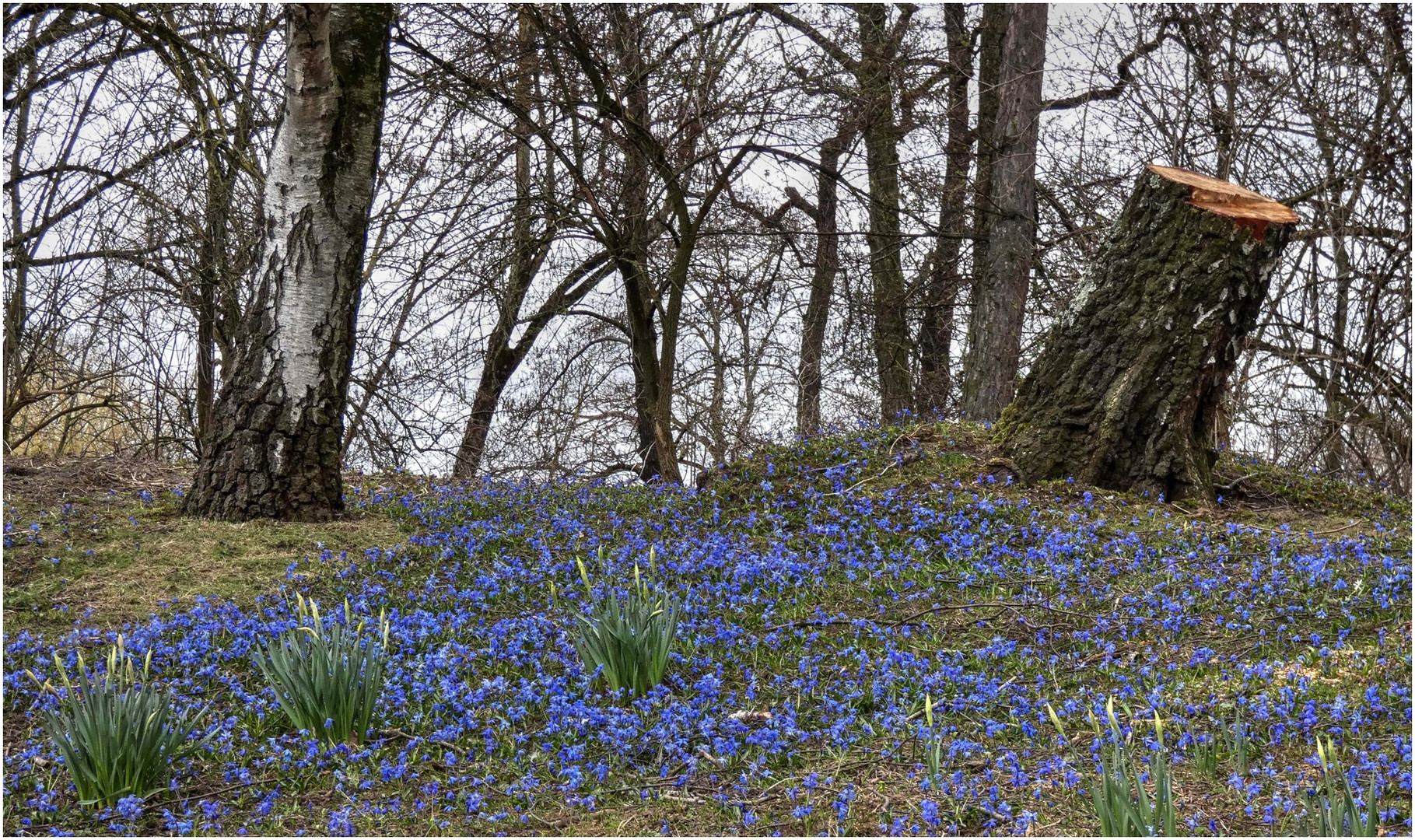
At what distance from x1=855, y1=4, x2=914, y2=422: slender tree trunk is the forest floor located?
2974 millimetres

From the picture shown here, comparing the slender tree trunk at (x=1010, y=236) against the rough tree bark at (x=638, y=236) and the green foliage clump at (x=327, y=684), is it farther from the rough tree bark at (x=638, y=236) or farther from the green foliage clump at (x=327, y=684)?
the green foliage clump at (x=327, y=684)

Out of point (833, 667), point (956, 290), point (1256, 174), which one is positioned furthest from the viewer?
point (956, 290)

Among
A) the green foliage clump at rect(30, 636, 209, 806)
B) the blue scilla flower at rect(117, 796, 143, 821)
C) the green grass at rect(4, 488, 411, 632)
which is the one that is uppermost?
the green grass at rect(4, 488, 411, 632)

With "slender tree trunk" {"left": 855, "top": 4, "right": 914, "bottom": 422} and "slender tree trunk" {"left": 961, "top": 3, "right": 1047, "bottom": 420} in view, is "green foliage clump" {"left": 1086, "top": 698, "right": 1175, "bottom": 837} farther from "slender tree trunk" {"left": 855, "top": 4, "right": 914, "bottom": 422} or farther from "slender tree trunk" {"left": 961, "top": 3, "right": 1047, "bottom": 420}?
"slender tree trunk" {"left": 961, "top": 3, "right": 1047, "bottom": 420}

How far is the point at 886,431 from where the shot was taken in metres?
7.35

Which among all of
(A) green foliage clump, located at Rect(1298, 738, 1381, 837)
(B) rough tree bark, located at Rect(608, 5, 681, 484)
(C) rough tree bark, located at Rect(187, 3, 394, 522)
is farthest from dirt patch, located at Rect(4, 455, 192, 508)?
(A) green foliage clump, located at Rect(1298, 738, 1381, 837)

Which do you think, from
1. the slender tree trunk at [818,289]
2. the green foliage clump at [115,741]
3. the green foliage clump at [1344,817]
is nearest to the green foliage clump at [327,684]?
the green foliage clump at [115,741]

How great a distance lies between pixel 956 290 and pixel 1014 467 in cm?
469

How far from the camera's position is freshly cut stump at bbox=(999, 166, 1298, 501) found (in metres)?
6.09

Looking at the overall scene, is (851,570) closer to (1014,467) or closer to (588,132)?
(1014,467)

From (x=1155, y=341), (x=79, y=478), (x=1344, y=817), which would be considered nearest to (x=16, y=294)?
(x=79, y=478)

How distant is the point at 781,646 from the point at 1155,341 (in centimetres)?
308

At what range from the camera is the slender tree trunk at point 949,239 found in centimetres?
1003

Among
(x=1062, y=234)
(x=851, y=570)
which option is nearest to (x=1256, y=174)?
(x=1062, y=234)
